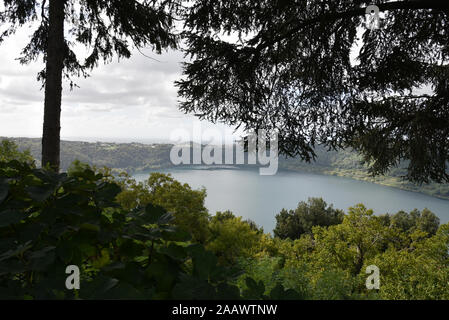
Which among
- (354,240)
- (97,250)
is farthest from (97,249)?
(354,240)

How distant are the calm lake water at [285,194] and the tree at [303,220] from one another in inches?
536

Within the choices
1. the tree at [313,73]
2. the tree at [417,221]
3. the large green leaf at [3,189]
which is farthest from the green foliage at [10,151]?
the tree at [417,221]

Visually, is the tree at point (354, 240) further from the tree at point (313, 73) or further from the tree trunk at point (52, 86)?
the tree trunk at point (52, 86)

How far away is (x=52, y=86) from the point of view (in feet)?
17.4

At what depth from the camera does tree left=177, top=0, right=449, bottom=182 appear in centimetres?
398

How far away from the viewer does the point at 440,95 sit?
4363 millimetres

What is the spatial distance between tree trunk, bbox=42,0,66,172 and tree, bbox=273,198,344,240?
31.5 meters

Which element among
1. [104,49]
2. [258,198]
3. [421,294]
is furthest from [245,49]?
[258,198]

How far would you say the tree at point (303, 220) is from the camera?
111 ft

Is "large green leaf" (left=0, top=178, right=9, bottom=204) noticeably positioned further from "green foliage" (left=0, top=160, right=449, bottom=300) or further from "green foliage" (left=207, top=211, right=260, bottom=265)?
"green foliage" (left=207, top=211, right=260, bottom=265)

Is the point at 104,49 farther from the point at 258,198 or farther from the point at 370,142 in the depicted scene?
the point at 258,198

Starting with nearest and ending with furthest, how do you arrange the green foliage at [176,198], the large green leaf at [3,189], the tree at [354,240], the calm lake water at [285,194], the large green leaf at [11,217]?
1. the large green leaf at [11,217]
2. the large green leaf at [3,189]
3. the green foliage at [176,198]
4. the tree at [354,240]
5. the calm lake water at [285,194]

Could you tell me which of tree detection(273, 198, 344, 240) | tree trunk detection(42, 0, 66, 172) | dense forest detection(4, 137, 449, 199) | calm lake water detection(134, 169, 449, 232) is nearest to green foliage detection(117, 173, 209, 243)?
tree trunk detection(42, 0, 66, 172)

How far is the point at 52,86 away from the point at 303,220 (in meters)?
33.2
